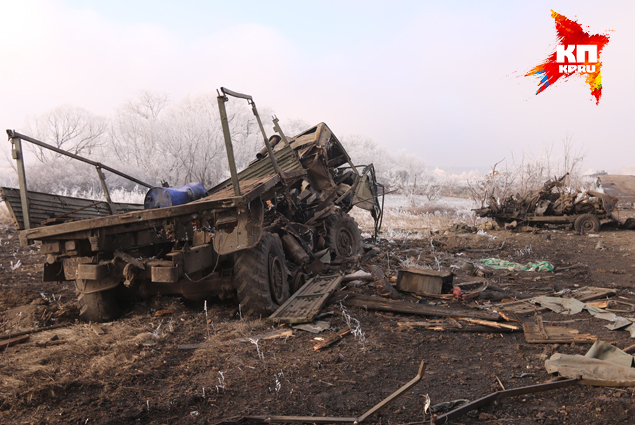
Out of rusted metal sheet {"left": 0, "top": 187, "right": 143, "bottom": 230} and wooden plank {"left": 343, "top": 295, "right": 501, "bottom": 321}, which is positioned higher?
rusted metal sheet {"left": 0, "top": 187, "right": 143, "bottom": 230}

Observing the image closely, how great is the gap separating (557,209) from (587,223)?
1256 mm

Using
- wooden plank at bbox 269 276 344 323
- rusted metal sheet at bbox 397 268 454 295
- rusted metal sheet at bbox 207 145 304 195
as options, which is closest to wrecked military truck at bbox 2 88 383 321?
wooden plank at bbox 269 276 344 323

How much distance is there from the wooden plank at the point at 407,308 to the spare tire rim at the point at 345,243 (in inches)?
130

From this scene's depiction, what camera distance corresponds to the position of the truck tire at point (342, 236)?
343 inches

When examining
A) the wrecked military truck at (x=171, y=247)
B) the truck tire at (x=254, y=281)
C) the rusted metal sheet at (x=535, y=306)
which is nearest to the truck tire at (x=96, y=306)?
the wrecked military truck at (x=171, y=247)

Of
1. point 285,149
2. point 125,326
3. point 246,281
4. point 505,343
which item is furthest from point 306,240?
point 505,343

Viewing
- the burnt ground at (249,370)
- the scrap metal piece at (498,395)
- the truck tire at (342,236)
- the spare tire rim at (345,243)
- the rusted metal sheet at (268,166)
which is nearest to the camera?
the scrap metal piece at (498,395)

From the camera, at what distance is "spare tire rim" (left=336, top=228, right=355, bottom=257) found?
912cm

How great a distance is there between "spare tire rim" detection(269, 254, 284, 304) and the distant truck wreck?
1421 centimetres

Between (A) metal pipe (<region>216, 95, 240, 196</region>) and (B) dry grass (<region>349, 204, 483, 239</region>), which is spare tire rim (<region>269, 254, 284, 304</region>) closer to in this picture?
(A) metal pipe (<region>216, 95, 240, 196</region>)

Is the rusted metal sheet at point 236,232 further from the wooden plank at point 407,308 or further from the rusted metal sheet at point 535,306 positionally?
the rusted metal sheet at point 535,306

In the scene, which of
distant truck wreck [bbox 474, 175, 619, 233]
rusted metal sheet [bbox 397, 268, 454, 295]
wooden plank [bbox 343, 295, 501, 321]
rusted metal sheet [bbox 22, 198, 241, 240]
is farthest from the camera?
distant truck wreck [bbox 474, 175, 619, 233]

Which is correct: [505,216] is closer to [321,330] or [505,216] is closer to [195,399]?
[321,330]

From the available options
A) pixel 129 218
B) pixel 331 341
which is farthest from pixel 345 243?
pixel 129 218
